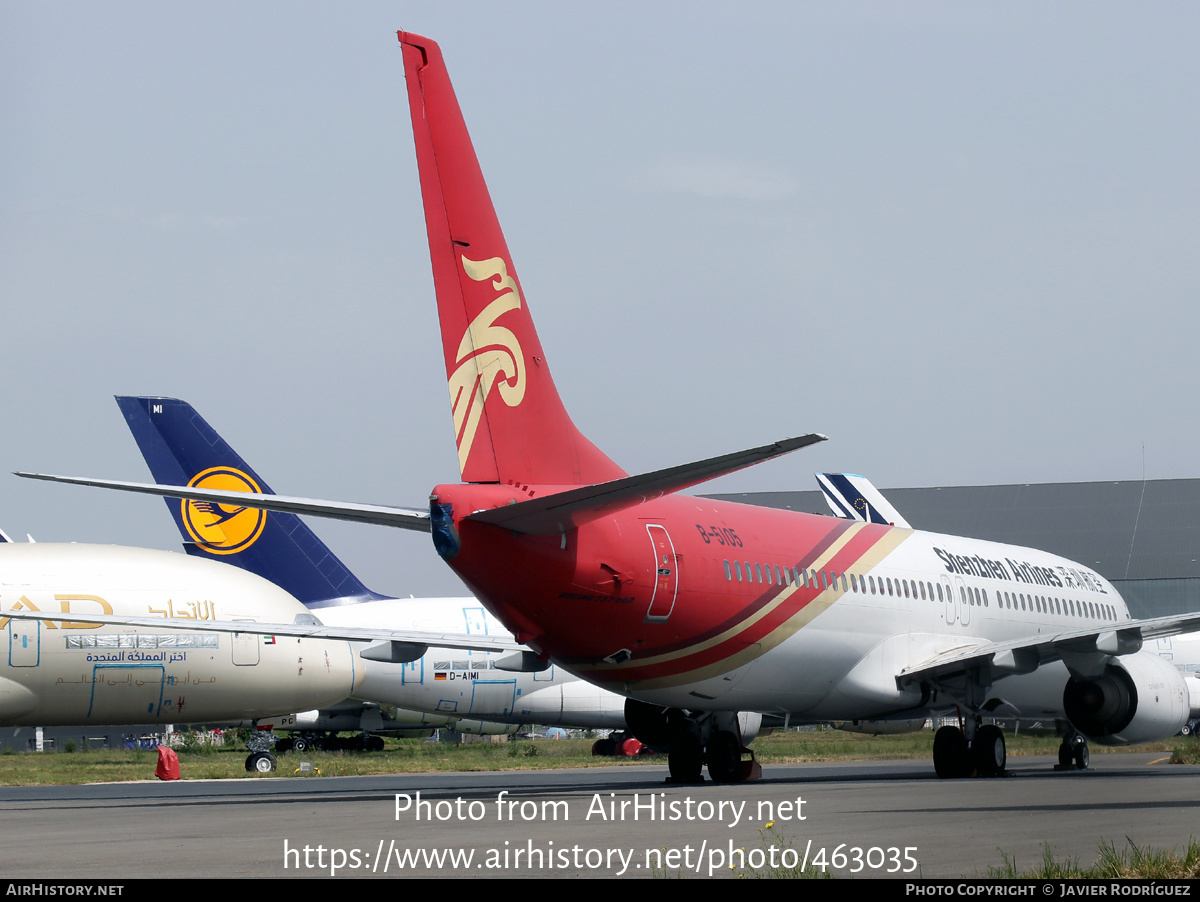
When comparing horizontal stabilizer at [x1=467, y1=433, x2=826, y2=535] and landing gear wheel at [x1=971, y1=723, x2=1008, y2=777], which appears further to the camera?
landing gear wheel at [x1=971, y1=723, x2=1008, y2=777]

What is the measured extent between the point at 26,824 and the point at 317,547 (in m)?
20.7

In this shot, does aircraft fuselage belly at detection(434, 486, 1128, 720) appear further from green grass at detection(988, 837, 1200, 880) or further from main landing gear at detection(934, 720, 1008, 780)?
green grass at detection(988, 837, 1200, 880)

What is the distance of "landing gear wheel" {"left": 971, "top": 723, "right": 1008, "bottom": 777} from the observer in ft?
74.4

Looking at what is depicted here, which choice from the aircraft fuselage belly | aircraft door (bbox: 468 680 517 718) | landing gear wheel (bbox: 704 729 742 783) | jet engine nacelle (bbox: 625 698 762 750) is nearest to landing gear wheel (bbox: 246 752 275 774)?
aircraft door (bbox: 468 680 517 718)

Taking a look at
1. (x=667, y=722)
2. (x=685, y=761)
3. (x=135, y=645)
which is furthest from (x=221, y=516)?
(x=685, y=761)

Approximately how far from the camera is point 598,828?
→ 12.9m

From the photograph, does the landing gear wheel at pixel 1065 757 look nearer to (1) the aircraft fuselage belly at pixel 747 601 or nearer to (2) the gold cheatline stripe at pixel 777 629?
(1) the aircraft fuselage belly at pixel 747 601

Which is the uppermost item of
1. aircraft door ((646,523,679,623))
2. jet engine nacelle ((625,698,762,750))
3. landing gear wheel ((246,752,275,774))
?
aircraft door ((646,523,679,623))

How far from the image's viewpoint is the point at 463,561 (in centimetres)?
1648

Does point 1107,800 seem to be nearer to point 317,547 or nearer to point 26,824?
point 26,824

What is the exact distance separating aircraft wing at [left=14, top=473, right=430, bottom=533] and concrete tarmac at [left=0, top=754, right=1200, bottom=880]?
10.4ft

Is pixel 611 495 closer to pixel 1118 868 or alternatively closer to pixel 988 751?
pixel 1118 868

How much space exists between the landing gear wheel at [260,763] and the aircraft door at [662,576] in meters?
16.0

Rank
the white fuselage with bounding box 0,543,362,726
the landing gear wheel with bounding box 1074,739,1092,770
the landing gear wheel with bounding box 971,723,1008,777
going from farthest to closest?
the landing gear wheel with bounding box 1074,739,1092,770 → the white fuselage with bounding box 0,543,362,726 → the landing gear wheel with bounding box 971,723,1008,777
